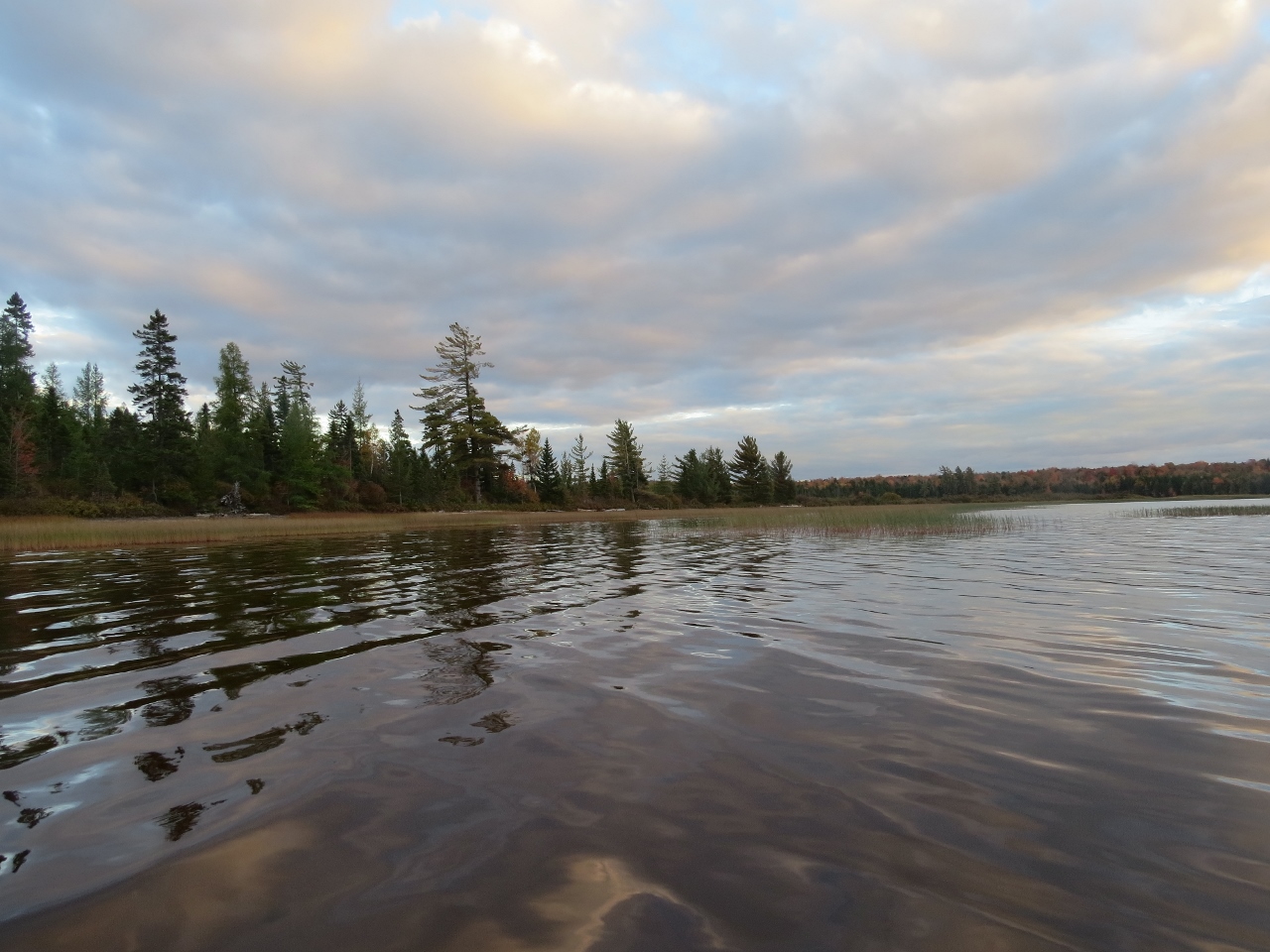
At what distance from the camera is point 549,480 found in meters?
78.0

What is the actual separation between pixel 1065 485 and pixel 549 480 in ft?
370

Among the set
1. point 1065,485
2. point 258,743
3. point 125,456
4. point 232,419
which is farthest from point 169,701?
point 1065,485

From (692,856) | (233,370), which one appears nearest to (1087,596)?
(692,856)

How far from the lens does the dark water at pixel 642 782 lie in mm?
2139

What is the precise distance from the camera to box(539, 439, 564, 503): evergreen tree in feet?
244

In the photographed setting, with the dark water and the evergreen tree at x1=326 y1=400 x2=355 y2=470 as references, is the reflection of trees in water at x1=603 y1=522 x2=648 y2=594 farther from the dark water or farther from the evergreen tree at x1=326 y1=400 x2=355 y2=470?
the evergreen tree at x1=326 y1=400 x2=355 y2=470

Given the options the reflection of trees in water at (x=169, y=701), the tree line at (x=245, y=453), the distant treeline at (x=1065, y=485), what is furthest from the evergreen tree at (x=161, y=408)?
the distant treeline at (x=1065, y=485)

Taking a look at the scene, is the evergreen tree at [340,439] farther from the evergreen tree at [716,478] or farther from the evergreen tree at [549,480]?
the evergreen tree at [716,478]

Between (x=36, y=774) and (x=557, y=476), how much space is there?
246ft

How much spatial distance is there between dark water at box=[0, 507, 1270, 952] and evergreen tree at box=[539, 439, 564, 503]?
218 feet

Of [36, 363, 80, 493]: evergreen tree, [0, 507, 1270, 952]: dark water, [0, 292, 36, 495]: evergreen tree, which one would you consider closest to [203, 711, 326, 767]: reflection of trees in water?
[0, 507, 1270, 952]: dark water

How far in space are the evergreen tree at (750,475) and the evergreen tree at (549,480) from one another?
31.2 m

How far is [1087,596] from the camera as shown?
8.73m

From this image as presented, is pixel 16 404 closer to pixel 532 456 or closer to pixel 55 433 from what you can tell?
pixel 55 433
